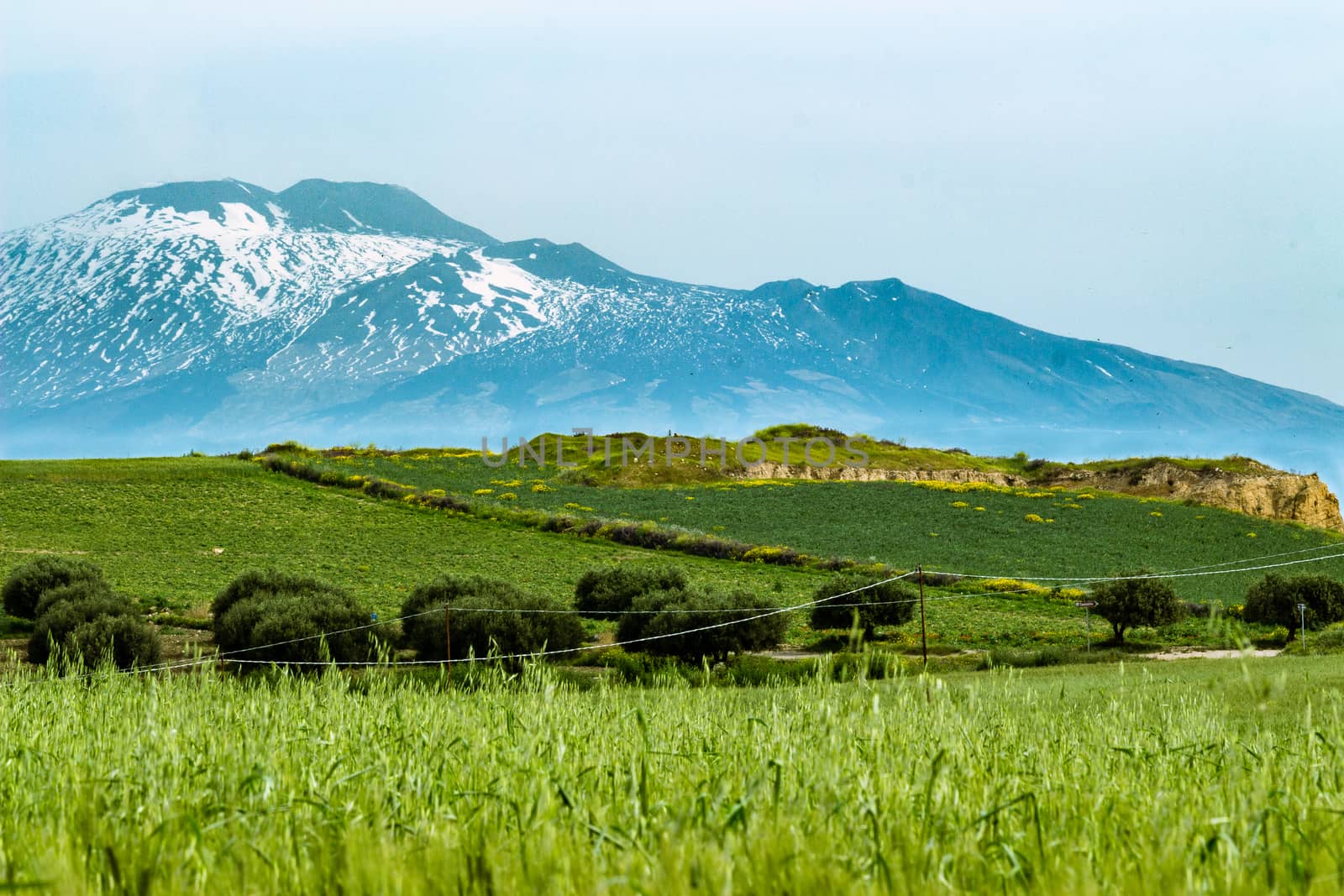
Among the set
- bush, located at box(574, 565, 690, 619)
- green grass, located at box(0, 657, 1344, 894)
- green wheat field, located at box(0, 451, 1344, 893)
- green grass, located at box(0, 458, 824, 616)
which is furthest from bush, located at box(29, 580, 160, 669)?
green grass, located at box(0, 657, 1344, 894)

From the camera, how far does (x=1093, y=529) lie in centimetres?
5572

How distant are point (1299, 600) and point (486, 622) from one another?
2296cm

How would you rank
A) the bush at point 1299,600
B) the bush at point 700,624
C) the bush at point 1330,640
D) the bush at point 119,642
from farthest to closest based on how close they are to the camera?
the bush at point 1299,600
the bush at point 1330,640
the bush at point 700,624
the bush at point 119,642

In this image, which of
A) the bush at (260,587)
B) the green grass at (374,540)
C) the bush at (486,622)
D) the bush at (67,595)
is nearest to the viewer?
the bush at (486,622)

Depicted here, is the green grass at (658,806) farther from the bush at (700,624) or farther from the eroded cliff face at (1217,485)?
the eroded cliff face at (1217,485)

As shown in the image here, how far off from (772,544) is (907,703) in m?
43.6

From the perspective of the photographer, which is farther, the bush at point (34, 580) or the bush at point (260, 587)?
the bush at point (34, 580)

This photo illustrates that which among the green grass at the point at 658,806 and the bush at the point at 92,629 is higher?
the green grass at the point at 658,806

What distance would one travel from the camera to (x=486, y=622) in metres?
23.8

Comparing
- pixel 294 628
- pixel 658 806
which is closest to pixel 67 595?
pixel 294 628

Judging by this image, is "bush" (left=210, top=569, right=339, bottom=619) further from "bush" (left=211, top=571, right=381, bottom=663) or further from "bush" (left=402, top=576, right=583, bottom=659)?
"bush" (left=402, top=576, right=583, bottom=659)

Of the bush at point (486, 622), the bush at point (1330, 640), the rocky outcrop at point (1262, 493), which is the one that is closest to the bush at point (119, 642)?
the bush at point (486, 622)

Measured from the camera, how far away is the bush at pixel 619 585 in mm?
29875

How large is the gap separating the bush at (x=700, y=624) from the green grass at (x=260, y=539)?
783 cm
